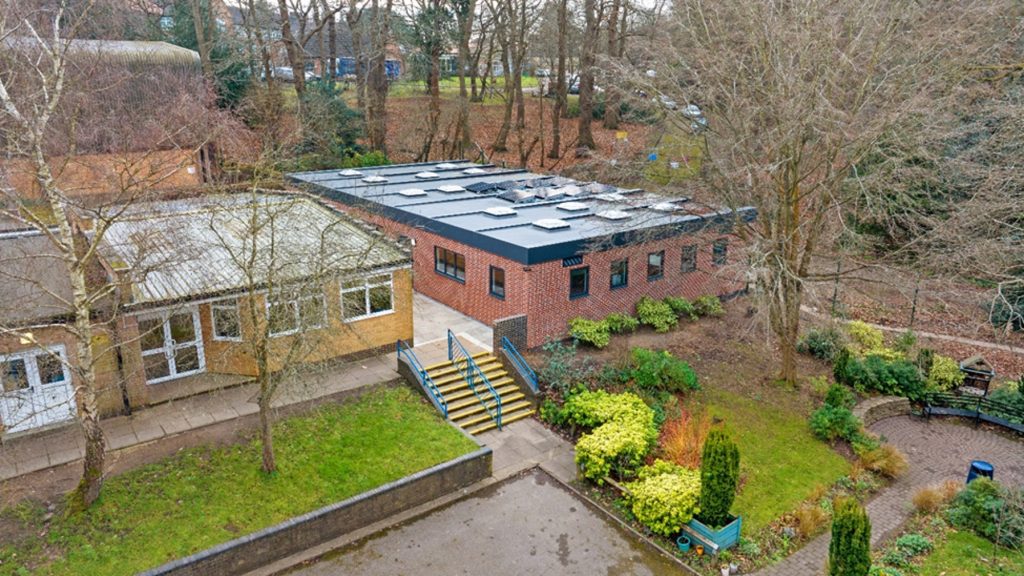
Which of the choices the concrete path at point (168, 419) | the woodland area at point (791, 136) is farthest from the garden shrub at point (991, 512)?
the concrete path at point (168, 419)

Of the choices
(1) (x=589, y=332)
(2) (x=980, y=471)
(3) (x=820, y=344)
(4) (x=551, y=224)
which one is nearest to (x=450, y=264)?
(4) (x=551, y=224)

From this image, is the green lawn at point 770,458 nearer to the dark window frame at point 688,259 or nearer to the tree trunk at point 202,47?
the dark window frame at point 688,259

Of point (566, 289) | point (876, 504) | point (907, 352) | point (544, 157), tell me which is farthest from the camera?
point (544, 157)

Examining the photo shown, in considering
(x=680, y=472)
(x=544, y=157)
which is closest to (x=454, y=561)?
(x=680, y=472)

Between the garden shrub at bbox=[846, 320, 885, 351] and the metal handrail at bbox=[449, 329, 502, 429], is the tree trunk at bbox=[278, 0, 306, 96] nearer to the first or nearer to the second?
the metal handrail at bbox=[449, 329, 502, 429]

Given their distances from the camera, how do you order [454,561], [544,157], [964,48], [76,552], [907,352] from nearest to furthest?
[76,552] → [454,561] → [964,48] → [907,352] → [544,157]

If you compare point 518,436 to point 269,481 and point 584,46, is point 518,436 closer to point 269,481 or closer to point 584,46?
point 269,481

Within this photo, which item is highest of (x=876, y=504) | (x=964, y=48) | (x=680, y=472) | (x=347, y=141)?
(x=964, y=48)
